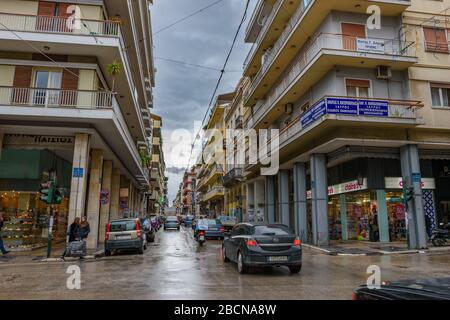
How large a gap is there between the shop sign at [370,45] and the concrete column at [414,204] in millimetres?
5461

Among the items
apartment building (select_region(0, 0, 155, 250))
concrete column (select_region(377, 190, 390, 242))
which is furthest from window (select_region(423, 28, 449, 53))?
apartment building (select_region(0, 0, 155, 250))

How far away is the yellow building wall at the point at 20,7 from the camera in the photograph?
1872 cm

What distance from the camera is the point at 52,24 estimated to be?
1853 cm

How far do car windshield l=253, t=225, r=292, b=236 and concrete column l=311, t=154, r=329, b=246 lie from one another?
9.91 m

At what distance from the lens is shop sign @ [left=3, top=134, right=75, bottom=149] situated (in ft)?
63.7

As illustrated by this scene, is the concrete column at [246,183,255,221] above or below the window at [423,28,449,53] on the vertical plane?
below

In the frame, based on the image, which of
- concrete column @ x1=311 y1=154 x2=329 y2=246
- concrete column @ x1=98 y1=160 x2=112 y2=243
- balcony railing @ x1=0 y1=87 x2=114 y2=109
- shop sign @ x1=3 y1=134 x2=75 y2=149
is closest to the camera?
balcony railing @ x1=0 y1=87 x2=114 y2=109

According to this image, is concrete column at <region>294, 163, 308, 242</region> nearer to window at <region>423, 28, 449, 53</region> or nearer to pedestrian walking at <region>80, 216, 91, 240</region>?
window at <region>423, 28, 449, 53</region>

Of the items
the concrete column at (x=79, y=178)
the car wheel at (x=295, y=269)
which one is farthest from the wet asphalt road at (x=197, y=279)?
the concrete column at (x=79, y=178)

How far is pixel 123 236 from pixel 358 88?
48.2ft

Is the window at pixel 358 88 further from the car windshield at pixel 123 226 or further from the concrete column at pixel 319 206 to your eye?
Result: the car windshield at pixel 123 226

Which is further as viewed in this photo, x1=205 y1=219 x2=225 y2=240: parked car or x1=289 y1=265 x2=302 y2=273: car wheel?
x1=205 y1=219 x2=225 y2=240: parked car
